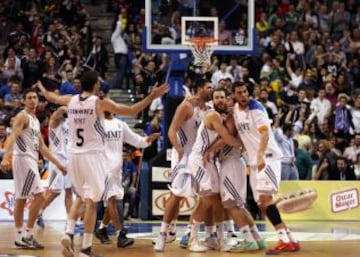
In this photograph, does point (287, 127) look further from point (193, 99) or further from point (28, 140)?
point (28, 140)

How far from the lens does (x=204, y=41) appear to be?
16.5 m

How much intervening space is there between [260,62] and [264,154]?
11.5m

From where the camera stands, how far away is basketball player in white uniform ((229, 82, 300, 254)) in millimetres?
11820

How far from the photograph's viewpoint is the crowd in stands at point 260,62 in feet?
63.0

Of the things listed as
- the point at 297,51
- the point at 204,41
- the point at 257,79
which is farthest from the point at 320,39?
the point at 204,41

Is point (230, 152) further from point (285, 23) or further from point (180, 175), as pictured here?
point (285, 23)

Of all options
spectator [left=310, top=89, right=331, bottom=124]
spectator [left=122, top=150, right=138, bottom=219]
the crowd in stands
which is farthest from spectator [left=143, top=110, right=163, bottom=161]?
spectator [left=310, top=89, right=331, bottom=124]

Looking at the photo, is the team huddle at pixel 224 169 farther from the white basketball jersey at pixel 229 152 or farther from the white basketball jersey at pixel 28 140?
the white basketball jersey at pixel 28 140

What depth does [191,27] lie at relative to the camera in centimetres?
1681

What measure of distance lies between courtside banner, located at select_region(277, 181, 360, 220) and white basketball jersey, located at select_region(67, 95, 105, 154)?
25.5 ft

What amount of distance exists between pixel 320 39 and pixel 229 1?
7.11 m

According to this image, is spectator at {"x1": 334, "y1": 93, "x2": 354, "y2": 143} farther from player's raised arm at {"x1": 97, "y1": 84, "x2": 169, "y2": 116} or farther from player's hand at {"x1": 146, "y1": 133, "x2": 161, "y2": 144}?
player's raised arm at {"x1": 97, "y1": 84, "x2": 169, "y2": 116}

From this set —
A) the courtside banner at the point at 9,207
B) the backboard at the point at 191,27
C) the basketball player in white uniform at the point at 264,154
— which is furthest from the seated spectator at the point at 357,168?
the basketball player in white uniform at the point at 264,154

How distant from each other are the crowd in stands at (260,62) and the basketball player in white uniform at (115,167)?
4.11m
